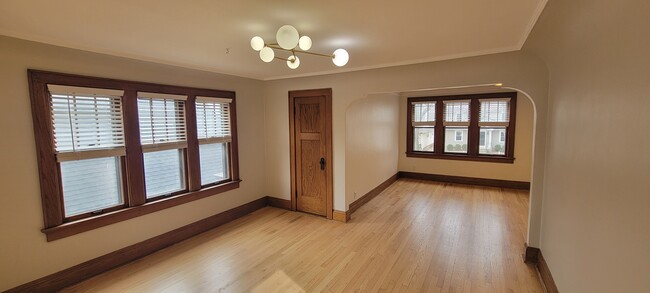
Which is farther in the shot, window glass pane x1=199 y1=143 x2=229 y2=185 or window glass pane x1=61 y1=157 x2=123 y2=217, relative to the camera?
window glass pane x1=199 y1=143 x2=229 y2=185

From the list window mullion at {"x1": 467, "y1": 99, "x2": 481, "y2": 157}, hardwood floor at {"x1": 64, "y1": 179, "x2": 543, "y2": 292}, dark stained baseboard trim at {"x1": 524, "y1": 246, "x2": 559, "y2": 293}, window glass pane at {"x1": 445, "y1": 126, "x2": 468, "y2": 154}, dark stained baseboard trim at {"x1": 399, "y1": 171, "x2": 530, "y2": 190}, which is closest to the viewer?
dark stained baseboard trim at {"x1": 524, "y1": 246, "x2": 559, "y2": 293}

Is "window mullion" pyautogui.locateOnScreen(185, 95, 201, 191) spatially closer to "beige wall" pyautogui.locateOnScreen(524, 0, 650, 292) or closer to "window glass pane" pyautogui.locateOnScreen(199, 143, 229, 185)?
"window glass pane" pyautogui.locateOnScreen(199, 143, 229, 185)

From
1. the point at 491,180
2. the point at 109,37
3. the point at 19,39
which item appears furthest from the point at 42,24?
the point at 491,180

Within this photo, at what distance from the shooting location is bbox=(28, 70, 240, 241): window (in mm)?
Result: 2645

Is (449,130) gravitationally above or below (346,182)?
above

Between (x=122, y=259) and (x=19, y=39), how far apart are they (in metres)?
2.36

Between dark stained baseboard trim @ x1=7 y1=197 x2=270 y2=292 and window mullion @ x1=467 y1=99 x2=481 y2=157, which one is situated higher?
window mullion @ x1=467 y1=99 x2=481 y2=157

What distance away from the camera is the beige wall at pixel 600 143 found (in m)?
1.18

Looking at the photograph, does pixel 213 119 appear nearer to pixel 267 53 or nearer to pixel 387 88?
pixel 267 53

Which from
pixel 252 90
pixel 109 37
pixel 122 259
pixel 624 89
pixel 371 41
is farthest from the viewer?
pixel 252 90

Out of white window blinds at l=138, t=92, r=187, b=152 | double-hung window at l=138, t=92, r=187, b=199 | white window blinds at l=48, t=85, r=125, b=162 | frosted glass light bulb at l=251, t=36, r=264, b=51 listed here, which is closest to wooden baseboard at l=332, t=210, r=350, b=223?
double-hung window at l=138, t=92, r=187, b=199

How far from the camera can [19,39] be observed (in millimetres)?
2371

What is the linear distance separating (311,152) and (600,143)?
358 cm

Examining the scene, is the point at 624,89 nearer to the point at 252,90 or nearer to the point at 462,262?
the point at 462,262
